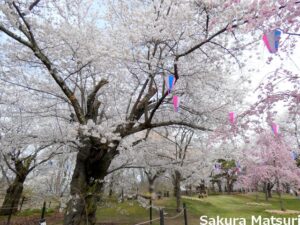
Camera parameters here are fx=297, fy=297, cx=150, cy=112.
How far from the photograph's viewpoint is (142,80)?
9125 millimetres

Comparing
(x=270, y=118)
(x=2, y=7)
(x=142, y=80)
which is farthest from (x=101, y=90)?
(x=270, y=118)

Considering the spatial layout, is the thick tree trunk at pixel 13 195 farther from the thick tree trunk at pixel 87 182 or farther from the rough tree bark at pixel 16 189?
the thick tree trunk at pixel 87 182

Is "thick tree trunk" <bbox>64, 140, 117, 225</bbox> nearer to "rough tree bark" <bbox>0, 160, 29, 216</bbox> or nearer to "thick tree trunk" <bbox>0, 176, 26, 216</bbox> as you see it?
"rough tree bark" <bbox>0, 160, 29, 216</bbox>

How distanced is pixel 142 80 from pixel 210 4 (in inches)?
143

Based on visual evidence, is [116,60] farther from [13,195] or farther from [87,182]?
[13,195]

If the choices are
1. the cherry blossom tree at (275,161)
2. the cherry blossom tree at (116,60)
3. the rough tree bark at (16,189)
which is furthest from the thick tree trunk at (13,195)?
the cherry blossom tree at (275,161)

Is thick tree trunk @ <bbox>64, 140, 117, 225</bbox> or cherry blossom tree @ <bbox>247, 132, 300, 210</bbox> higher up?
cherry blossom tree @ <bbox>247, 132, 300, 210</bbox>

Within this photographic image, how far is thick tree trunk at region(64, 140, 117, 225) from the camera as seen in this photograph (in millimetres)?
7816

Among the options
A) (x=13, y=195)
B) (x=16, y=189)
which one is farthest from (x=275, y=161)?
(x=13, y=195)

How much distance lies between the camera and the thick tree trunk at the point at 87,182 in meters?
7.82

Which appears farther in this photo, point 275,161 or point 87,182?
point 275,161

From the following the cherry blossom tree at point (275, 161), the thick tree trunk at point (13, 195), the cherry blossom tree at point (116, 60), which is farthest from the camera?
the cherry blossom tree at point (275, 161)

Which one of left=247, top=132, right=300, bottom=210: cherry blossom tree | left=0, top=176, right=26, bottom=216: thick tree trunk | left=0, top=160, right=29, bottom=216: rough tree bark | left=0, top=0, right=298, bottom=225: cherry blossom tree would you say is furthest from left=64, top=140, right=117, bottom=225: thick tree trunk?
left=247, top=132, right=300, bottom=210: cherry blossom tree

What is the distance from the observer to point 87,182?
27.5ft
